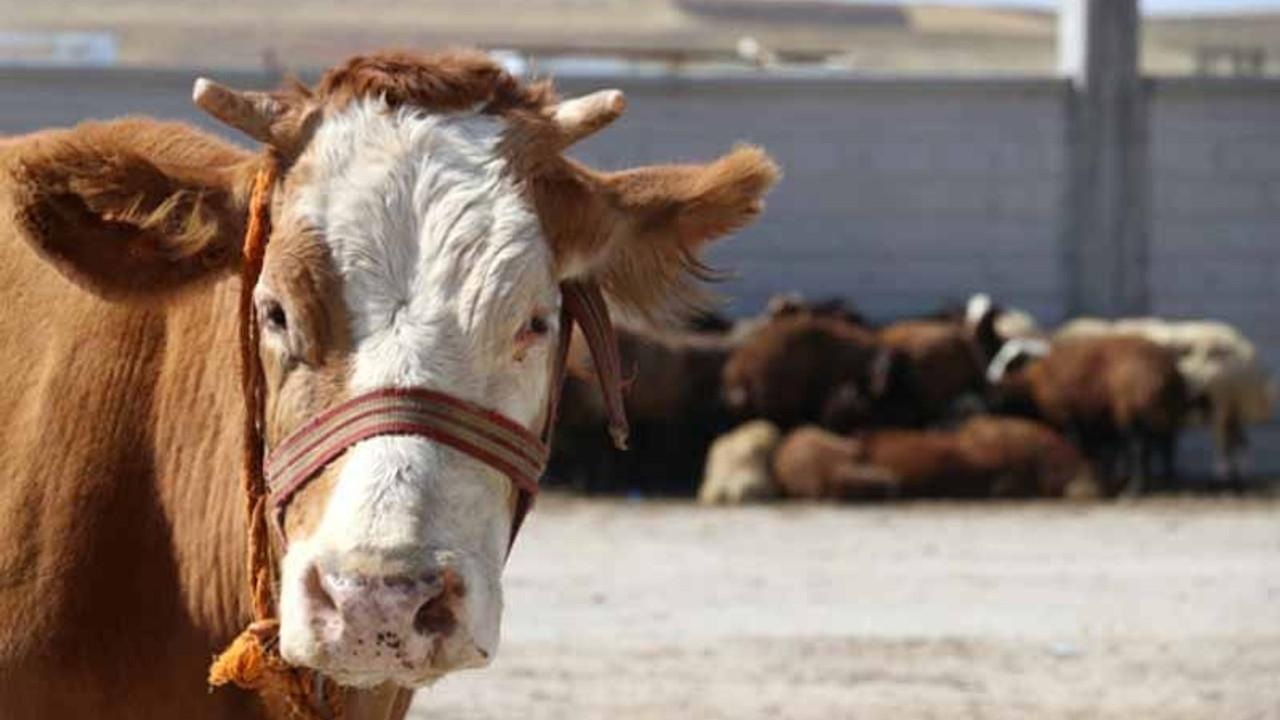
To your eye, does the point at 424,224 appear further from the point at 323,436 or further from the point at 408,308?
the point at 323,436

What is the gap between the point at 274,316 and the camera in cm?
414

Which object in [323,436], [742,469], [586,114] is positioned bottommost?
[742,469]

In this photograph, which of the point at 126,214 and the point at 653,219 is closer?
the point at 126,214

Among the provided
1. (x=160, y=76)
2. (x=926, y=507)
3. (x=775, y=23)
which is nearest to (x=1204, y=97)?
(x=926, y=507)

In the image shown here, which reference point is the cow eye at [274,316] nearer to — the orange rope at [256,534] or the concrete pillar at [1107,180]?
the orange rope at [256,534]

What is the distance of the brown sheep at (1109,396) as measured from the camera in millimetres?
17875

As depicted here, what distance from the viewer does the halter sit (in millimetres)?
3961

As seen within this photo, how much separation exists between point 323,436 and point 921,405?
46.5 feet

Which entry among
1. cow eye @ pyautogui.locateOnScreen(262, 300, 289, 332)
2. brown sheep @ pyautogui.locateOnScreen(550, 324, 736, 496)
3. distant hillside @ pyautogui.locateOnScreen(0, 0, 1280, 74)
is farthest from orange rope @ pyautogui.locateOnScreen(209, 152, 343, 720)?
distant hillside @ pyautogui.locateOnScreen(0, 0, 1280, 74)

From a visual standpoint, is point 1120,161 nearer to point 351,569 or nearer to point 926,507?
point 926,507

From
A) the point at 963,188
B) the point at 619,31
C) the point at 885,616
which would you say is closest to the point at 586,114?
the point at 885,616

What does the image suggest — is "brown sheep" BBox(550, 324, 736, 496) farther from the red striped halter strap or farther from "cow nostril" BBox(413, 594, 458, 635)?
"cow nostril" BBox(413, 594, 458, 635)

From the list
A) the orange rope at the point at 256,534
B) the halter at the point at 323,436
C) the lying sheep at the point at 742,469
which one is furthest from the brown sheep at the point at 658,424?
the orange rope at the point at 256,534

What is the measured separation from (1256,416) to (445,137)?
15417 millimetres
